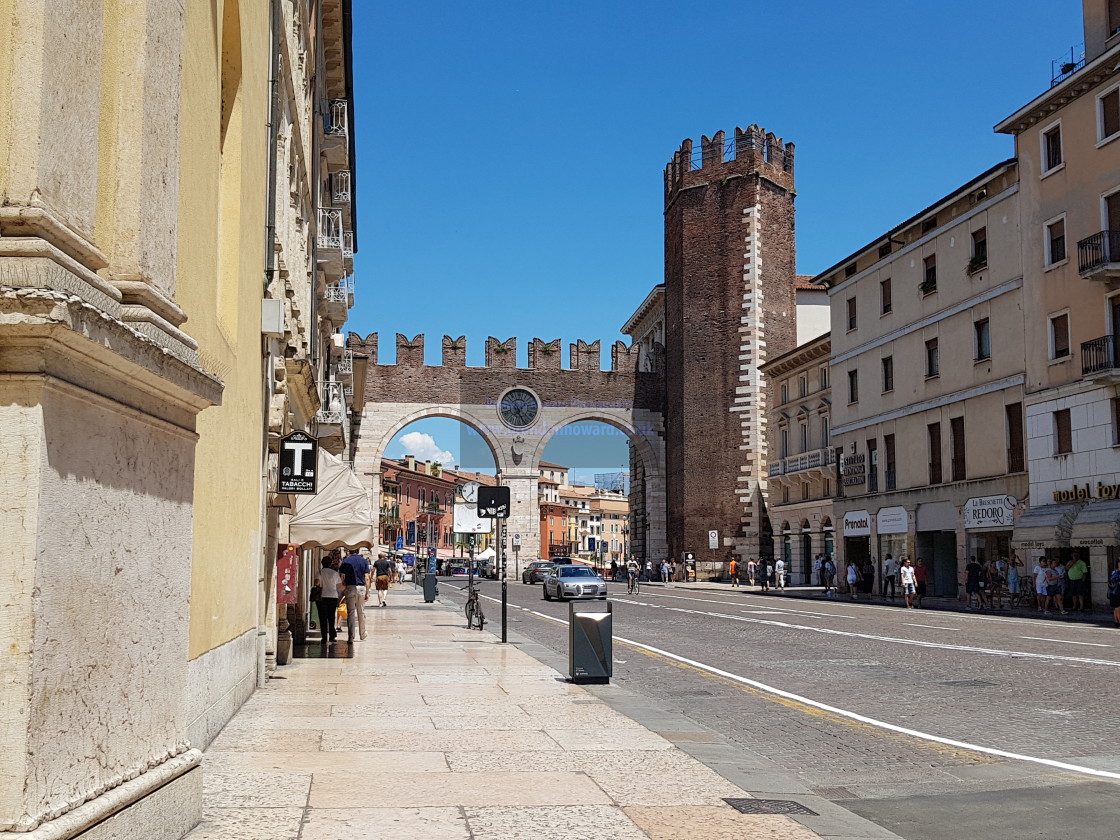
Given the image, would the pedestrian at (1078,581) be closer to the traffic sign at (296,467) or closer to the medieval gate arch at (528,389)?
the traffic sign at (296,467)

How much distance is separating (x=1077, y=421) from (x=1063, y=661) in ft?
58.3

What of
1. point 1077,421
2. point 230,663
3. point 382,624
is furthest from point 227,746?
point 1077,421

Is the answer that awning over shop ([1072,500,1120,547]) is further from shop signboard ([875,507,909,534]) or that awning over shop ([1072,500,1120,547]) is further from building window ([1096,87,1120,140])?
shop signboard ([875,507,909,534])

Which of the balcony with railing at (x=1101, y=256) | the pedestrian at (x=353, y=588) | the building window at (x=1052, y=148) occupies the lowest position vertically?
the pedestrian at (x=353, y=588)

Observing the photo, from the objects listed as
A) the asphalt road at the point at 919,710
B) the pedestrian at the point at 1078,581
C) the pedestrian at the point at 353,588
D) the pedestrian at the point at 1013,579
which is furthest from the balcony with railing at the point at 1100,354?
the pedestrian at the point at 353,588

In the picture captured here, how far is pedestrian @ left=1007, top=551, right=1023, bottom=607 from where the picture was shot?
32.3 meters

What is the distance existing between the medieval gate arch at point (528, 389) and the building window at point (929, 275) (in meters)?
28.2

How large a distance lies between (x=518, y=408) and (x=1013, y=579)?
37.4 meters

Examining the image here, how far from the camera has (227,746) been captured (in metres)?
8.38

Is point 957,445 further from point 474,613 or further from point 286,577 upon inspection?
point 286,577

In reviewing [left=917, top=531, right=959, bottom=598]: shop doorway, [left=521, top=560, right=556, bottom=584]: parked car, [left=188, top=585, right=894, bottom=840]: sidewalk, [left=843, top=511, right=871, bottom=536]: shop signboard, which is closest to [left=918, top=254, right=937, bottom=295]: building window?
[left=917, top=531, right=959, bottom=598]: shop doorway

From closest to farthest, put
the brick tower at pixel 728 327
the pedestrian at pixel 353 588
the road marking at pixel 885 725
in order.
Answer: the road marking at pixel 885 725 → the pedestrian at pixel 353 588 → the brick tower at pixel 728 327

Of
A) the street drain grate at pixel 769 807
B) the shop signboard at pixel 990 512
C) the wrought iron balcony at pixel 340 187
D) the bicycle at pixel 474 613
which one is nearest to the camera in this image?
the street drain grate at pixel 769 807

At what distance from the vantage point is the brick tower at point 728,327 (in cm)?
6053
